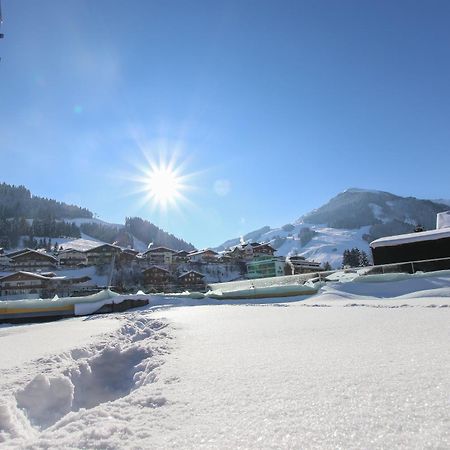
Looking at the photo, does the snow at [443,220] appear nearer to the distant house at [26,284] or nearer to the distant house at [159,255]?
the distant house at [26,284]

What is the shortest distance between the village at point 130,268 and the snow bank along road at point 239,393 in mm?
47641

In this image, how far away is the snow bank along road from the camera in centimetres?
141

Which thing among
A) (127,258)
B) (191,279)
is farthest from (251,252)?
(127,258)

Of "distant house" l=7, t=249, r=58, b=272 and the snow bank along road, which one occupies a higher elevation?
"distant house" l=7, t=249, r=58, b=272

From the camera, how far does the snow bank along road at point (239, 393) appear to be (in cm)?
141

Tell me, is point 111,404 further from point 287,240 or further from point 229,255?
point 287,240

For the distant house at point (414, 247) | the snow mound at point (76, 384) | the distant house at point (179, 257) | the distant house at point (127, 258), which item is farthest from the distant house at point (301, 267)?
the snow mound at point (76, 384)

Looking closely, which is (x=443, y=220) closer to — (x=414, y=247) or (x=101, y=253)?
(x=414, y=247)

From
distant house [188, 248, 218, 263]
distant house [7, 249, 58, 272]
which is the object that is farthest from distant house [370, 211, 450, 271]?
distant house [7, 249, 58, 272]

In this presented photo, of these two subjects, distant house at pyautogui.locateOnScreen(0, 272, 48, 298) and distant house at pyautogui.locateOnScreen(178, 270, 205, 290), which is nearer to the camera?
distant house at pyautogui.locateOnScreen(0, 272, 48, 298)

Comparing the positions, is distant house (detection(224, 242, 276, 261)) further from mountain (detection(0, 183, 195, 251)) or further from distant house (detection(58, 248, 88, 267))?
mountain (detection(0, 183, 195, 251))

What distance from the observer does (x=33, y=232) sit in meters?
114

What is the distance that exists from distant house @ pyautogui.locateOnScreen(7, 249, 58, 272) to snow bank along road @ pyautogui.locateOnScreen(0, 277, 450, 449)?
262ft

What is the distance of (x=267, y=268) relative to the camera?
63.4 m
